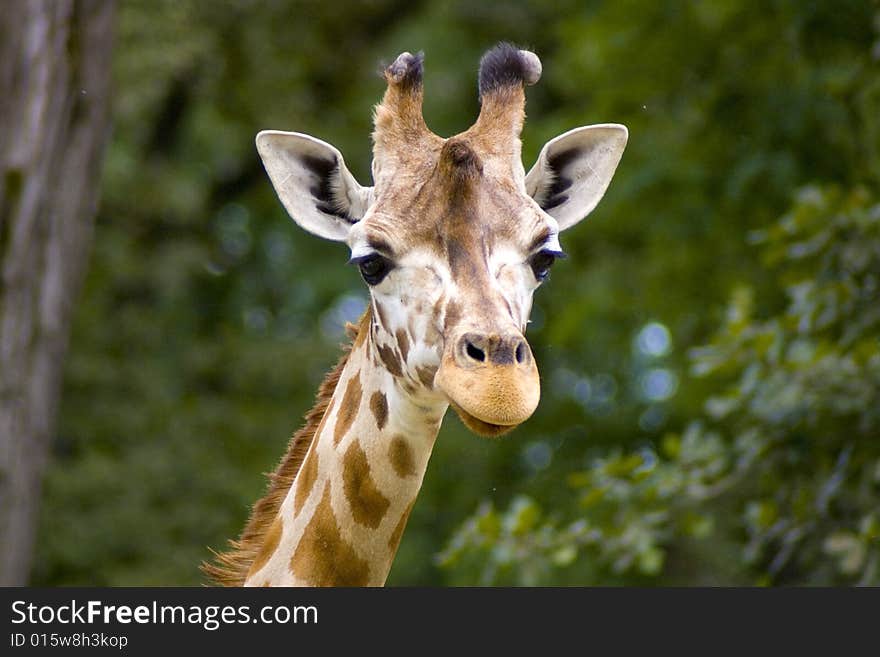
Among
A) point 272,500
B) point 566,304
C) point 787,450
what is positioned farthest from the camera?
point 566,304

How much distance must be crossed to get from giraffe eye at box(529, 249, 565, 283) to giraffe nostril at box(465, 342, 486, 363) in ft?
1.78

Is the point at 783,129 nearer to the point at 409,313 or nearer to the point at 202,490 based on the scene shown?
the point at 409,313

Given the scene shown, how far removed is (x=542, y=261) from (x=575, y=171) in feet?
2.38

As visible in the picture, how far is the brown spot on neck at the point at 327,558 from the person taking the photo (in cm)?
481

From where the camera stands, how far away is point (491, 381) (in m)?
3.94

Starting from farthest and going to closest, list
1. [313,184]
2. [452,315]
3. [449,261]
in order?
[313,184], [449,261], [452,315]

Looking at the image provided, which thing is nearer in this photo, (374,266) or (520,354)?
(520,354)

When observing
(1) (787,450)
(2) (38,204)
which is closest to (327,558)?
(2) (38,204)

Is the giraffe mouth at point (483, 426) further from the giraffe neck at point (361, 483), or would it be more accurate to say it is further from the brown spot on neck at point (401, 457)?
the brown spot on neck at point (401, 457)

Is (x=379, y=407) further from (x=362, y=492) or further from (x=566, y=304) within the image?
(x=566, y=304)

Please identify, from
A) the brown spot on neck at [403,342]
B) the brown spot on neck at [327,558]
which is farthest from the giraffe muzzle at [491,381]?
the brown spot on neck at [327,558]

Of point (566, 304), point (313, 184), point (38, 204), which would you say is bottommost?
point (313, 184)

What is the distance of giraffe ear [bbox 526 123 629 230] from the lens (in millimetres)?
5035

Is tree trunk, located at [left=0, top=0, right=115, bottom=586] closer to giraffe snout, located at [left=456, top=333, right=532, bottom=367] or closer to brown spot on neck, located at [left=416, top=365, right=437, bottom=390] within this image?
brown spot on neck, located at [left=416, top=365, right=437, bottom=390]
